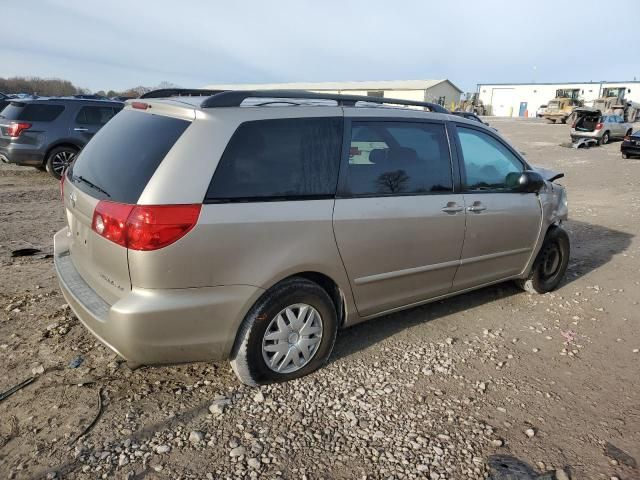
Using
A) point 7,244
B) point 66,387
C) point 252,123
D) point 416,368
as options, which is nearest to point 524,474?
point 416,368

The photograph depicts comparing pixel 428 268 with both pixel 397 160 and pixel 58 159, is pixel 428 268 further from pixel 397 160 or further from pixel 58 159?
pixel 58 159

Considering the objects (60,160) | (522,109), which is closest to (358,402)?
(60,160)

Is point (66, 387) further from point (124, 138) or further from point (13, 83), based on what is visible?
point (13, 83)

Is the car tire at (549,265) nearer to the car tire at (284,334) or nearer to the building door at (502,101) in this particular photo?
the car tire at (284,334)

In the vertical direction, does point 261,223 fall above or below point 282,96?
below

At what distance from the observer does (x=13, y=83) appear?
6109 centimetres

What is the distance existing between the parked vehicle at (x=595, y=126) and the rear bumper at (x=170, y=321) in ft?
85.2

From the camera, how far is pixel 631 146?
61.1ft

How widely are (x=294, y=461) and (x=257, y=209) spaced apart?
136cm

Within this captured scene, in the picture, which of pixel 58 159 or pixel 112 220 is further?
pixel 58 159

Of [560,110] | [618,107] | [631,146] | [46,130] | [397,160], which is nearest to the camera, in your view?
[397,160]

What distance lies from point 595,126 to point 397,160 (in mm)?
25650

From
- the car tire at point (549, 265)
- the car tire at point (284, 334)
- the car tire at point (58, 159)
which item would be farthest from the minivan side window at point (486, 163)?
the car tire at point (58, 159)

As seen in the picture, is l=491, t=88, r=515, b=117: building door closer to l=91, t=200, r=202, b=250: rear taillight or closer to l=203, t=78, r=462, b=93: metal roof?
l=203, t=78, r=462, b=93: metal roof
